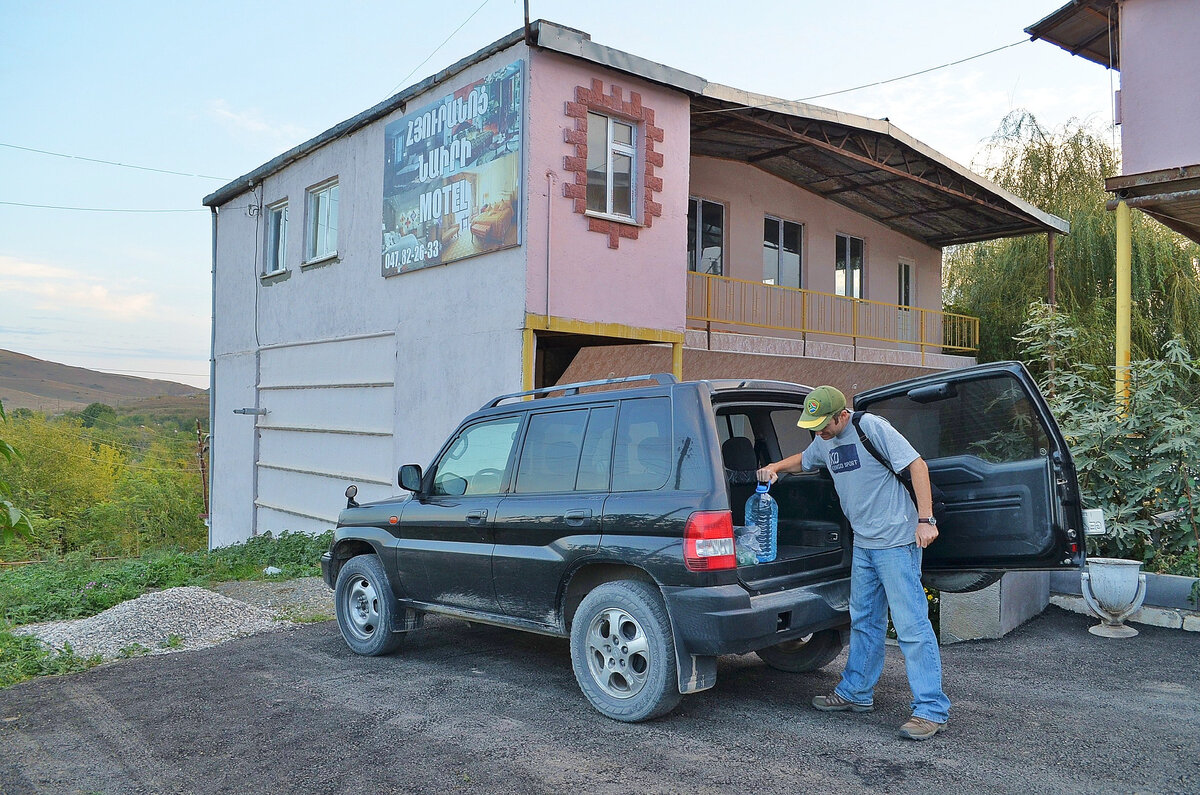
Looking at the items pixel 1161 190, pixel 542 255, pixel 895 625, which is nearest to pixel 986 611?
pixel 895 625

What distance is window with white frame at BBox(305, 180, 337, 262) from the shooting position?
14.2m

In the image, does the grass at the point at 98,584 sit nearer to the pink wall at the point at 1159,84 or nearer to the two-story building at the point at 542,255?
the two-story building at the point at 542,255

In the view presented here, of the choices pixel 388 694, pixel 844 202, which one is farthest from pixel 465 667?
pixel 844 202

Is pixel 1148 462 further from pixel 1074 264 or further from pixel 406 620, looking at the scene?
pixel 1074 264

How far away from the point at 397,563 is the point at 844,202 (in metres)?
13.6

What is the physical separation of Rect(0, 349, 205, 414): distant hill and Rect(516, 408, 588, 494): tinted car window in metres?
75.0

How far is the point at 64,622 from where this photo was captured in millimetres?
8430

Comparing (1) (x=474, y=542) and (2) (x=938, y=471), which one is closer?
(2) (x=938, y=471)

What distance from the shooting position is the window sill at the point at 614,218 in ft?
33.4

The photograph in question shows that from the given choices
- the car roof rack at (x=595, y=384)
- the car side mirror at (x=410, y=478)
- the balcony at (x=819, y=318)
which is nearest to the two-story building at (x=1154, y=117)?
the balcony at (x=819, y=318)

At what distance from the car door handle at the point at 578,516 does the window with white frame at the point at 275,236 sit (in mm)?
12187

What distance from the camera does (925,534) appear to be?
4.64 metres

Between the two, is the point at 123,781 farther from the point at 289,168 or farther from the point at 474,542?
the point at 289,168

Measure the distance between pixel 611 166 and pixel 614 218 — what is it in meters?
0.70
